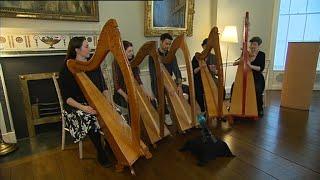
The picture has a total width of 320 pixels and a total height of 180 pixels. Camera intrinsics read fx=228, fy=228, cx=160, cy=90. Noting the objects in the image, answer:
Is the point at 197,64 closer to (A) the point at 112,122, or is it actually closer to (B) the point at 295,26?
(A) the point at 112,122

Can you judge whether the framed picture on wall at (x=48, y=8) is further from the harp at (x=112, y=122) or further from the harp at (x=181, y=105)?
the harp at (x=181, y=105)

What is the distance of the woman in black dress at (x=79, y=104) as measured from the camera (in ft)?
5.06

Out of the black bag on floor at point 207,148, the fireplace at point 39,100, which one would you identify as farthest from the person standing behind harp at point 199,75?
the fireplace at point 39,100

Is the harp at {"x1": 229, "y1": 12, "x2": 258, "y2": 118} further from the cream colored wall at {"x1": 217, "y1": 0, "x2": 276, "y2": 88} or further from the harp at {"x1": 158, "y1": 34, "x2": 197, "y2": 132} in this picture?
the harp at {"x1": 158, "y1": 34, "x2": 197, "y2": 132}

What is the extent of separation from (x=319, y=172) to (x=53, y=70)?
2.39 m

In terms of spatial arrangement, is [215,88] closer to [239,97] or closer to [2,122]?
[239,97]

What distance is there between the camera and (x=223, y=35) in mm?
1589

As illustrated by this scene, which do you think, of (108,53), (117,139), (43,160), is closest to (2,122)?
(43,160)

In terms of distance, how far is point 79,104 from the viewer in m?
1.66

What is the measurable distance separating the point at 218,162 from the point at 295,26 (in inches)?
98.8

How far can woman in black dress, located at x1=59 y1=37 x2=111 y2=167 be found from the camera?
5.06 ft

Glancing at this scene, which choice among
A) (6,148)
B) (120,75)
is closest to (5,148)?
(6,148)

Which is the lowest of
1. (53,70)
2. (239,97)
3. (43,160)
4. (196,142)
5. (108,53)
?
(43,160)

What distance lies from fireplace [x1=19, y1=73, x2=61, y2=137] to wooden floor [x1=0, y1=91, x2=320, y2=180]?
1.28 ft
